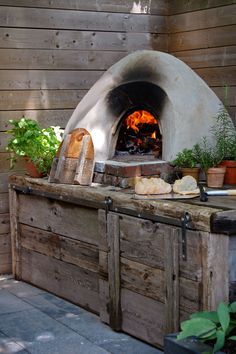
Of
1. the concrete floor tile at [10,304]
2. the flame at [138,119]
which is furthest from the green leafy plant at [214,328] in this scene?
the flame at [138,119]

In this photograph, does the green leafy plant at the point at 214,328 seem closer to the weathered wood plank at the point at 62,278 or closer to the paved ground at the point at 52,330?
the paved ground at the point at 52,330

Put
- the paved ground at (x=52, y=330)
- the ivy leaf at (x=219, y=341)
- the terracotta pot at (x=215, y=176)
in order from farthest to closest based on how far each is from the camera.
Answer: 1. the terracotta pot at (x=215, y=176)
2. the paved ground at (x=52, y=330)
3. the ivy leaf at (x=219, y=341)

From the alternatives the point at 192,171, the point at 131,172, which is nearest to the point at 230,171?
the point at 192,171

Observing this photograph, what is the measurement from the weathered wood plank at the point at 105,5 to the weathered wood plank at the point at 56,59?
40cm

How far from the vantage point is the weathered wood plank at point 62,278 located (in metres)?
5.40

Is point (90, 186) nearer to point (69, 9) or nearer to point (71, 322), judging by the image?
point (71, 322)

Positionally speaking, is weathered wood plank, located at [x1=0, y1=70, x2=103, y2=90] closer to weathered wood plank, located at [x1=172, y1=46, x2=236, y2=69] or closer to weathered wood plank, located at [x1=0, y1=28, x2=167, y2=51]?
weathered wood plank, located at [x1=0, y1=28, x2=167, y2=51]

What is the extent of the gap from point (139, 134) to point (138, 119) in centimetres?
14

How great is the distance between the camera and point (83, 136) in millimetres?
5535

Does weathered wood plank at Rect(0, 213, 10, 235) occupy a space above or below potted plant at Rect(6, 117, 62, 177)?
below

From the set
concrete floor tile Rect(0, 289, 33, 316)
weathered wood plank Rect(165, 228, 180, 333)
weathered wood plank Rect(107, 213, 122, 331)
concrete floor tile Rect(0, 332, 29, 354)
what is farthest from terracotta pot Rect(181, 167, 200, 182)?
concrete floor tile Rect(0, 332, 29, 354)

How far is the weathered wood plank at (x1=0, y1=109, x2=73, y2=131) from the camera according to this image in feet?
21.0

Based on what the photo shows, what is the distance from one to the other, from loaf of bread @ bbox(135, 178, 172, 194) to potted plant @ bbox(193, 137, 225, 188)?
1.50 ft

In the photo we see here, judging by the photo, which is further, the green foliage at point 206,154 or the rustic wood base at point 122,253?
the green foliage at point 206,154
